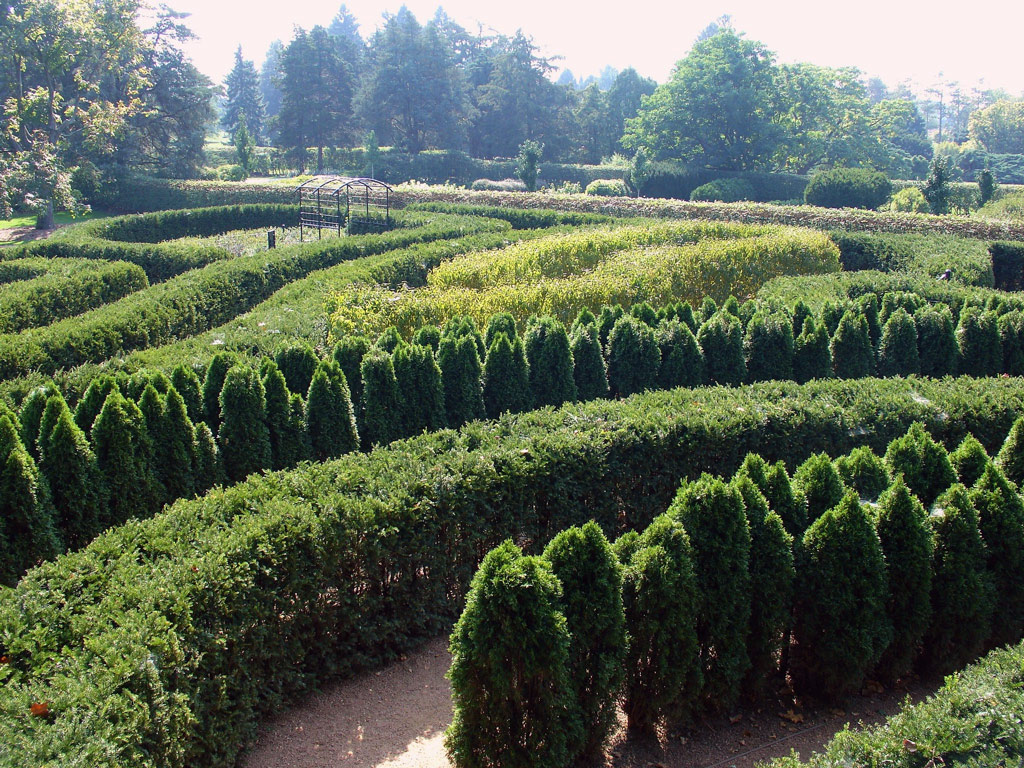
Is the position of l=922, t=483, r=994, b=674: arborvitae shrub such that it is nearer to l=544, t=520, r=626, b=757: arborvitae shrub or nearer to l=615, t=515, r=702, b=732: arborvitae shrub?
l=615, t=515, r=702, b=732: arborvitae shrub

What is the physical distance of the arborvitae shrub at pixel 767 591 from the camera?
398cm

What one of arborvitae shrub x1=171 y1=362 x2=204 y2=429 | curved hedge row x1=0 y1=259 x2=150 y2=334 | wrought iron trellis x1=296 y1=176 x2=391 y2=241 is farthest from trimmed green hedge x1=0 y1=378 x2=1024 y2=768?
wrought iron trellis x1=296 y1=176 x2=391 y2=241

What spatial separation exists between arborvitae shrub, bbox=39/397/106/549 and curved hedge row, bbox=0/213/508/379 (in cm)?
350

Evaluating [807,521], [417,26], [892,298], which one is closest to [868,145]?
[417,26]

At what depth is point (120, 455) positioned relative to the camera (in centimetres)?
558

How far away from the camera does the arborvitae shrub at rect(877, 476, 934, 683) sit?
13.3 ft

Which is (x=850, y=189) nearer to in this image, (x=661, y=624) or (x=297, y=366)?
(x=297, y=366)

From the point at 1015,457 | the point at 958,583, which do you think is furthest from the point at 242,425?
the point at 1015,457

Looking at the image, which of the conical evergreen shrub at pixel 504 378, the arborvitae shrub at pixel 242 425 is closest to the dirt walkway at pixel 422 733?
the arborvitae shrub at pixel 242 425

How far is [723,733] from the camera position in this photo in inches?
155

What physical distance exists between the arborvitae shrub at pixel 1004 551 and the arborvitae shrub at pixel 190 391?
5.78 meters

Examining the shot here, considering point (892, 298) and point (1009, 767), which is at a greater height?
point (892, 298)

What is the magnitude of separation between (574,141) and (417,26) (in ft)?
44.7

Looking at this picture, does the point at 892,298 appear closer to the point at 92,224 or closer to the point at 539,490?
the point at 539,490
